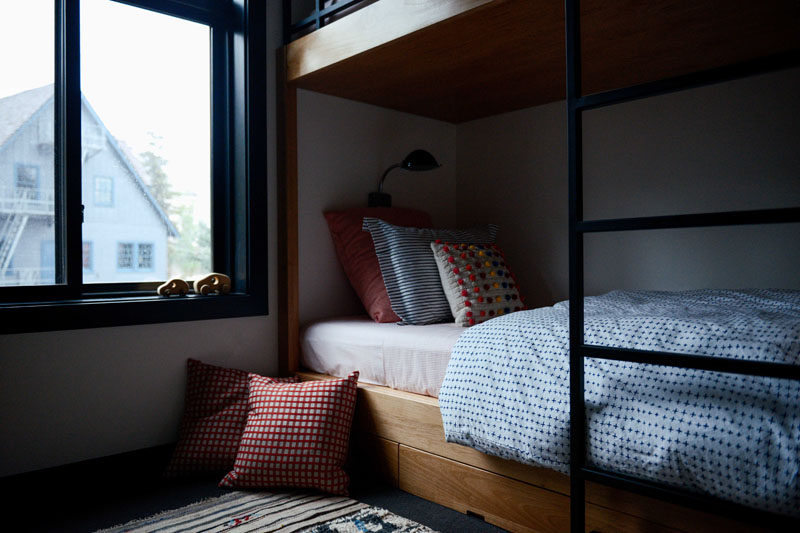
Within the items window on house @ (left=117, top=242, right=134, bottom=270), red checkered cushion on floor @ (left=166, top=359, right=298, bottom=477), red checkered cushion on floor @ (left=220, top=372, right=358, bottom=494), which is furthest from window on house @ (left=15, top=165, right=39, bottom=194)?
red checkered cushion on floor @ (left=220, top=372, right=358, bottom=494)

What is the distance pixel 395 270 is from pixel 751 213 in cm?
150

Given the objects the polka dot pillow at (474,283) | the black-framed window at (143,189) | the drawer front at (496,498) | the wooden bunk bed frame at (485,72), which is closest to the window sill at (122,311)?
the black-framed window at (143,189)

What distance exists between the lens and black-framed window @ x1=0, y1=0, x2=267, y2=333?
211cm

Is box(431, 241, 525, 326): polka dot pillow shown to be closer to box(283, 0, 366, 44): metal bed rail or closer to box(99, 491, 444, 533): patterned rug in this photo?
box(99, 491, 444, 533): patterned rug

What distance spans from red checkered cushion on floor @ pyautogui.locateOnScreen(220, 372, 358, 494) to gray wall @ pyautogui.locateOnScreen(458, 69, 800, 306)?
1509 millimetres

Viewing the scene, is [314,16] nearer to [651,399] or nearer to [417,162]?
[417,162]

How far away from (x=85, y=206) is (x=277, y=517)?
54.4 inches

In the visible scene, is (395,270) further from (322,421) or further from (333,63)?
(333,63)

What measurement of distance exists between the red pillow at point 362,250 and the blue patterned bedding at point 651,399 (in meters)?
0.86

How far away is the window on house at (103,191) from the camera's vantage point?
226 cm

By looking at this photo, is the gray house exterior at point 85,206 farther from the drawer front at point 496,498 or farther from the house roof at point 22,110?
the drawer front at point 496,498

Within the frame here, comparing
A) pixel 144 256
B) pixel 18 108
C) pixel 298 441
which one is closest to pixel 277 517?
pixel 298 441

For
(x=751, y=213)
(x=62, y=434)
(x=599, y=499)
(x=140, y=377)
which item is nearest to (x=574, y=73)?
(x=751, y=213)

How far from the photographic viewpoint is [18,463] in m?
1.95
